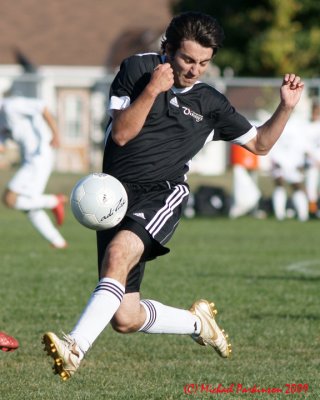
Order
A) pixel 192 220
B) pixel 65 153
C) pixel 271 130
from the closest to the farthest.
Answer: pixel 271 130
pixel 192 220
pixel 65 153

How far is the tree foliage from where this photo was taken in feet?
109

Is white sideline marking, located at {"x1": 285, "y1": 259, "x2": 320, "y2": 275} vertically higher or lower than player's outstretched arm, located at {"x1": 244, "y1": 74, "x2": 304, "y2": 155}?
lower

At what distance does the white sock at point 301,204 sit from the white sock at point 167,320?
14257mm

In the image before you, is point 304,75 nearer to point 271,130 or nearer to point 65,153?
point 65,153

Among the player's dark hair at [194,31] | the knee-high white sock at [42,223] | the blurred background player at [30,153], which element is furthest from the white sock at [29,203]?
the player's dark hair at [194,31]

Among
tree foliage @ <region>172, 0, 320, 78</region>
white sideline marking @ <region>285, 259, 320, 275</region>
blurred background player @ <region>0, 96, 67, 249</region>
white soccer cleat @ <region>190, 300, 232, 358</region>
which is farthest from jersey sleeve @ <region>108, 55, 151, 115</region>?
tree foliage @ <region>172, 0, 320, 78</region>

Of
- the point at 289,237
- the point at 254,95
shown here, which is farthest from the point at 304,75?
the point at 289,237

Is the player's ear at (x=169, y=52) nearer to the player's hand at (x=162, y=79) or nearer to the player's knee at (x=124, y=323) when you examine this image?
the player's hand at (x=162, y=79)

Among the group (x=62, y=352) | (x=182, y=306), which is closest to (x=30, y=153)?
(x=182, y=306)

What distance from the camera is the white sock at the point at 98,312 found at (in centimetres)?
566

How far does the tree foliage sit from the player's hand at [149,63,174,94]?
27669 millimetres

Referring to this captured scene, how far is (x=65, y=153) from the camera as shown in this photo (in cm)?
3569

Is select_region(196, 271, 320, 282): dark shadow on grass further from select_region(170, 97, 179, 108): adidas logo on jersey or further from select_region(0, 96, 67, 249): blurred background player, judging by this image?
select_region(170, 97, 179, 108): adidas logo on jersey

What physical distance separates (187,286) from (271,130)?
430 centimetres
